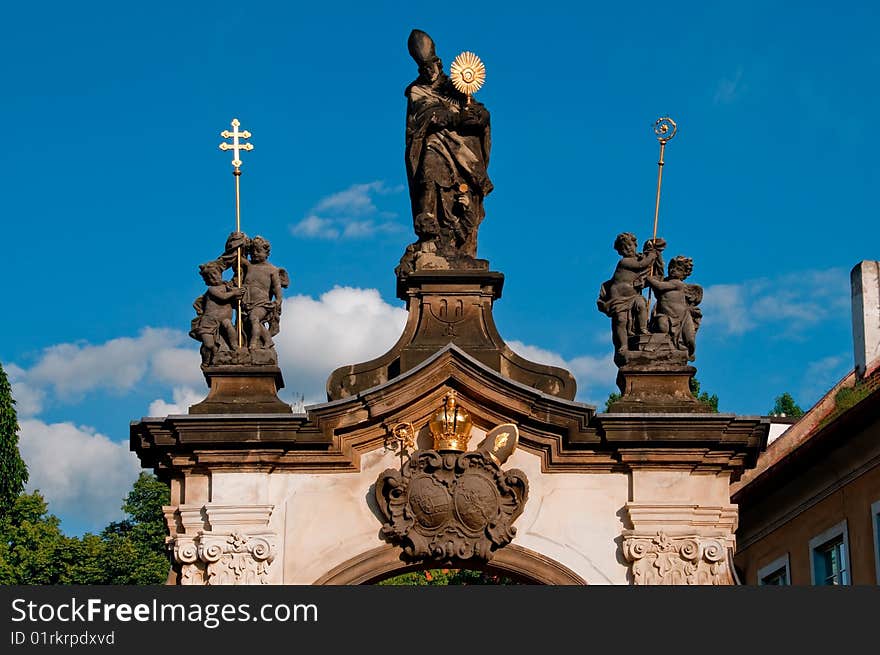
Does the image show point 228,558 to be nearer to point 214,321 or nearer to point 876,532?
point 214,321

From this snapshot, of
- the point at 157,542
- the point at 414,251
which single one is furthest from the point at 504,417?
the point at 157,542

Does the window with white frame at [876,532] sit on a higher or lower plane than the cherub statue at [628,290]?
lower

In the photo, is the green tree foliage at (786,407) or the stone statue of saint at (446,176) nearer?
the stone statue of saint at (446,176)

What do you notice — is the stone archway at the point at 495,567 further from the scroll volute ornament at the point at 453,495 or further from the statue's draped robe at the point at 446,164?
the statue's draped robe at the point at 446,164

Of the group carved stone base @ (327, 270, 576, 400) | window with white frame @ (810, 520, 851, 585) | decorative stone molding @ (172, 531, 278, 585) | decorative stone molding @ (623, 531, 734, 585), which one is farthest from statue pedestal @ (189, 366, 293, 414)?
window with white frame @ (810, 520, 851, 585)

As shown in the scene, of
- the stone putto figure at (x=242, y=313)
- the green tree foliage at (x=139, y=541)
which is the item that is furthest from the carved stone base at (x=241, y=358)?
the green tree foliage at (x=139, y=541)

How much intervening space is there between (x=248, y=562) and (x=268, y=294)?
3.05 m

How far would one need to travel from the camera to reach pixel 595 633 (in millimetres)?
Result: 16016

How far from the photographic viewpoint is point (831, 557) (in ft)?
80.8

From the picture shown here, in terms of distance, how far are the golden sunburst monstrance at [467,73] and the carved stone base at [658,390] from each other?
12.7 feet

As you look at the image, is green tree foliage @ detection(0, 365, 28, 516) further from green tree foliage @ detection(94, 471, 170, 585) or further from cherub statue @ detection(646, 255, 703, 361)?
cherub statue @ detection(646, 255, 703, 361)

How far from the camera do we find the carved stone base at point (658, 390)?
1862cm

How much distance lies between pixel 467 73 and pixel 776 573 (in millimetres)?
10832
